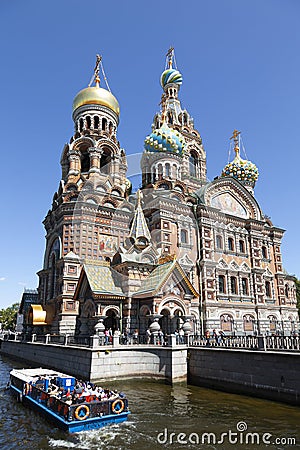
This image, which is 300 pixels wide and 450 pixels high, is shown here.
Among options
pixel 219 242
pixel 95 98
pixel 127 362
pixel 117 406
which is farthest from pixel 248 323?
pixel 95 98

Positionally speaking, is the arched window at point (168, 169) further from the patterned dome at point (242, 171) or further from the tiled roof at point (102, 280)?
the tiled roof at point (102, 280)

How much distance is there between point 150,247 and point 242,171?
19.5 meters

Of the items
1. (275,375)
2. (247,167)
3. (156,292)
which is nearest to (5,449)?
(275,375)

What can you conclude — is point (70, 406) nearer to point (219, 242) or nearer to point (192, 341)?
point (192, 341)

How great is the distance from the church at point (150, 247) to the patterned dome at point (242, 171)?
18 centimetres

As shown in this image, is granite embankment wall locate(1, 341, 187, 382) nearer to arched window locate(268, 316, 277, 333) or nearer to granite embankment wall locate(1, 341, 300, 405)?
granite embankment wall locate(1, 341, 300, 405)

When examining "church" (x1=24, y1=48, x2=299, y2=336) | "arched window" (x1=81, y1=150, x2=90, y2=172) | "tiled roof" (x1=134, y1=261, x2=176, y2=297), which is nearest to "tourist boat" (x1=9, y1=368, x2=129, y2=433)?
"church" (x1=24, y1=48, x2=299, y2=336)

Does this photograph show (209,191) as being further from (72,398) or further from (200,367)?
(72,398)

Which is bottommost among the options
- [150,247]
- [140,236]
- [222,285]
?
[222,285]

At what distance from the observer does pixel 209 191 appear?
29797 mm

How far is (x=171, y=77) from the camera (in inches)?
1624

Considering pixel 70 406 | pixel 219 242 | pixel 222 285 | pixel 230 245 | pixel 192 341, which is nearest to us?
pixel 70 406

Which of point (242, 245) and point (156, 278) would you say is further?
point (242, 245)

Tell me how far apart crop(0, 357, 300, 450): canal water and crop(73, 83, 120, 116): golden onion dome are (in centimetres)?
2745
